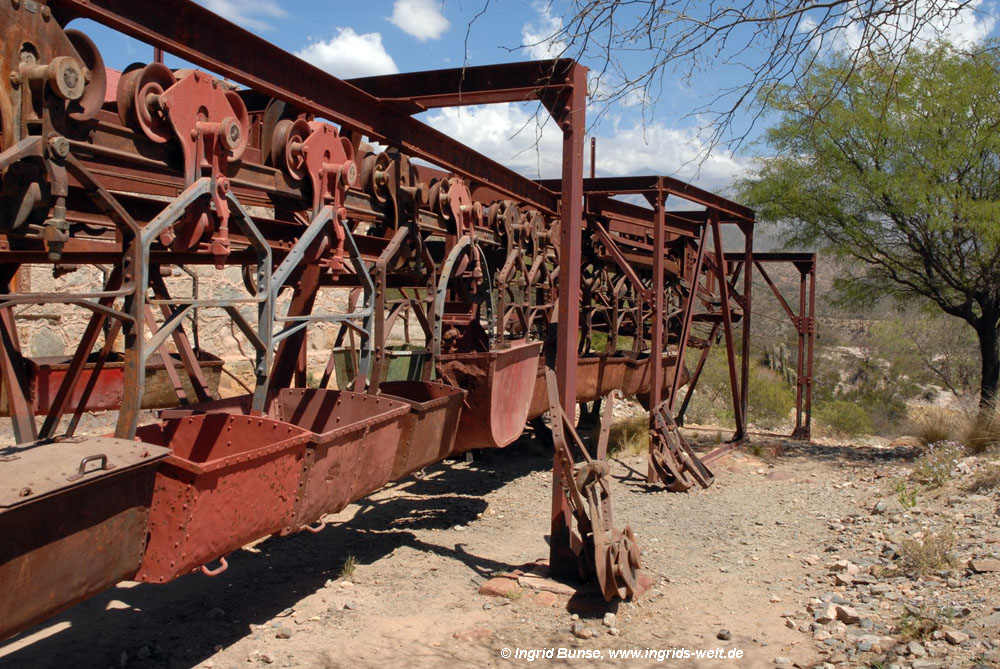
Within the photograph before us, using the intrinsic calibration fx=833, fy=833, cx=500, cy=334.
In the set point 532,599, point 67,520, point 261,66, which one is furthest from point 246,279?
point 67,520

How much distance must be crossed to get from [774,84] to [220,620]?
14.7 feet

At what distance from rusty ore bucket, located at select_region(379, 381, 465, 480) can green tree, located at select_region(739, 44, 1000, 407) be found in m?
8.80

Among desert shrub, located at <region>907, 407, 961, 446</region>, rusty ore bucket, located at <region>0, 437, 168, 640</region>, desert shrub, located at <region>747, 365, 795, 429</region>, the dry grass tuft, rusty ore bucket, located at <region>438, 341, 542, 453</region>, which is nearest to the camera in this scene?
rusty ore bucket, located at <region>0, 437, 168, 640</region>

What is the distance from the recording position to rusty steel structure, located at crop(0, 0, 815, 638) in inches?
128

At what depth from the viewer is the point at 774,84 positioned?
3.98 meters

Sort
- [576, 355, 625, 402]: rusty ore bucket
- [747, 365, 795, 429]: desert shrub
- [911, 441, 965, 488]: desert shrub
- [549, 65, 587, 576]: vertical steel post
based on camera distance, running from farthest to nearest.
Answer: [747, 365, 795, 429]: desert shrub → [576, 355, 625, 402]: rusty ore bucket → [911, 441, 965, 488]: desert shrub → [549, 65, 587, 576]: vertical steel post

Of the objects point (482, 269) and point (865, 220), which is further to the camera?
point (865, 220)

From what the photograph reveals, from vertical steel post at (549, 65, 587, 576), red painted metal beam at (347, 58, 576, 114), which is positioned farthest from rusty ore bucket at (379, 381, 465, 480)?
red painted metal beam at (347, 58, 576, 114)

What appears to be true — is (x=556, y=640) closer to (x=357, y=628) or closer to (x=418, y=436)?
(x=357, y=628)

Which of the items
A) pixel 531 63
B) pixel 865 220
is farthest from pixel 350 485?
pixel 865 220

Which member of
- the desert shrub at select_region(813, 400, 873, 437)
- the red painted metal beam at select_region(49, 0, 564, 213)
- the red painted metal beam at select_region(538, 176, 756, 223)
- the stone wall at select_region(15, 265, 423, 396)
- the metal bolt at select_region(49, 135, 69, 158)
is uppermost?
the red painted metal beam at select_region(538, 176, 756, 223)

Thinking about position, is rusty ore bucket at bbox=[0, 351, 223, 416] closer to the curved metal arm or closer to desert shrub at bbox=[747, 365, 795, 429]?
the curved metal arm

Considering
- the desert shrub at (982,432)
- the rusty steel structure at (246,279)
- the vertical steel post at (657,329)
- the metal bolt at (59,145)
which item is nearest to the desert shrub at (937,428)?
the desert shrub at (982,432)

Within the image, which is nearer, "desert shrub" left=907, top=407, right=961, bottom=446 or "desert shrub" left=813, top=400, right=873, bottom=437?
"desert shrub" left=907, top=407, right=961, bottom=446
